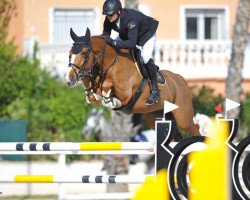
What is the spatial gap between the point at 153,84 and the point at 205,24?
44.8 feet

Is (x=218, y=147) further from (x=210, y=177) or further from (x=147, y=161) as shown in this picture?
(x=147, y=161)

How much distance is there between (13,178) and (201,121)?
3.06 meters

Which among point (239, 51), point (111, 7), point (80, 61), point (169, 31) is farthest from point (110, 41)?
point (169, 31)

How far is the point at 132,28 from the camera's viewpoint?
1002 cm

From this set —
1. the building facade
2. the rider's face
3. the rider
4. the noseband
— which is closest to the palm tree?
the building facade

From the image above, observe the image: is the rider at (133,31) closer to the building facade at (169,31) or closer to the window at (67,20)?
the building facade at (169,31)

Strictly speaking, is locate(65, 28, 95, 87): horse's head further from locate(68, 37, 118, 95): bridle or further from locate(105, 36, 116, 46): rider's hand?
locate(105, 36, 116, 46): rider's hand

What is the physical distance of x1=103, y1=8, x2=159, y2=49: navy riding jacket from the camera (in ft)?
32.8

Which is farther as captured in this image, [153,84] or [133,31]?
[153,84]

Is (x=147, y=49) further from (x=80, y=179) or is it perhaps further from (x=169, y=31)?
(x=169, y=31)

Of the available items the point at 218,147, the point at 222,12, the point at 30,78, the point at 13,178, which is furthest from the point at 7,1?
the point at 218,147

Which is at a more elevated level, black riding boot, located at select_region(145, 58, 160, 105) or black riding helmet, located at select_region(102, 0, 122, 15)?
black riding helmet, located at select_region(102, 0, 122, 15)

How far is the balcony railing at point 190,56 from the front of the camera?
69.4 ft

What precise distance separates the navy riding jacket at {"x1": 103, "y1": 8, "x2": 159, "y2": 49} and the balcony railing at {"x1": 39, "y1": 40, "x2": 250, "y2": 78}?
10.6 metres
